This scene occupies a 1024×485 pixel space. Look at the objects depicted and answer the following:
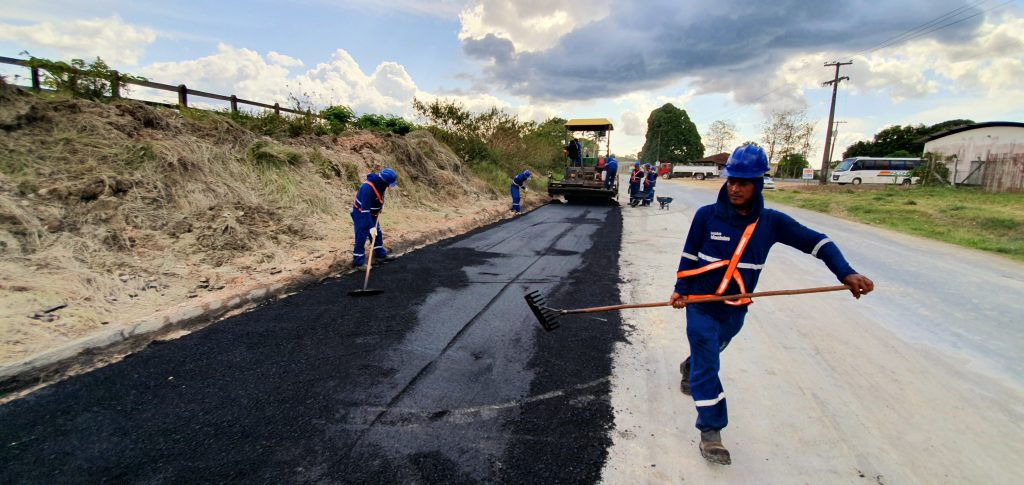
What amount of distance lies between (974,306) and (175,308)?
8.36 m

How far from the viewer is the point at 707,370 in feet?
7.92

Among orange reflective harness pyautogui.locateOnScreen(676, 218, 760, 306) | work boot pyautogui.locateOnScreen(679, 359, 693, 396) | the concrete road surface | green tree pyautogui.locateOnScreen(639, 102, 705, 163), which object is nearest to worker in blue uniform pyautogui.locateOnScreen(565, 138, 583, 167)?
the concrete road surface

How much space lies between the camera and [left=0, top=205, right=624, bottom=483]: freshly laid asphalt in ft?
7.70

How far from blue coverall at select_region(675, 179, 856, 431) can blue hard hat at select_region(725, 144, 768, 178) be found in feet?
0.27

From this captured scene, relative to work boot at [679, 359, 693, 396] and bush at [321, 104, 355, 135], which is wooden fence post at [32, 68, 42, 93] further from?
work boot at [679, 359, 693, 396]

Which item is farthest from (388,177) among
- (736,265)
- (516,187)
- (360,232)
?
(516,187)

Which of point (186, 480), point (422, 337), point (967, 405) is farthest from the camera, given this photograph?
point (422, 337)

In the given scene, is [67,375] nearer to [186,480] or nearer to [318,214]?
[186,480]

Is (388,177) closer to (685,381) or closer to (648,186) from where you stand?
(685,381)

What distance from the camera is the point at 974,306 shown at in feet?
16.7

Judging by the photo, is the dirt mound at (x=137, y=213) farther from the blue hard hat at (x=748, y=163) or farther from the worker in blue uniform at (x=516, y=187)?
the blue hard hat at (x=748, y=163)

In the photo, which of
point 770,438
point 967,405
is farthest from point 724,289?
point 967,405

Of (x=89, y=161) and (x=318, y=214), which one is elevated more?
(x=89, y=161)

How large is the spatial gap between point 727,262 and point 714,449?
38.2 inches
